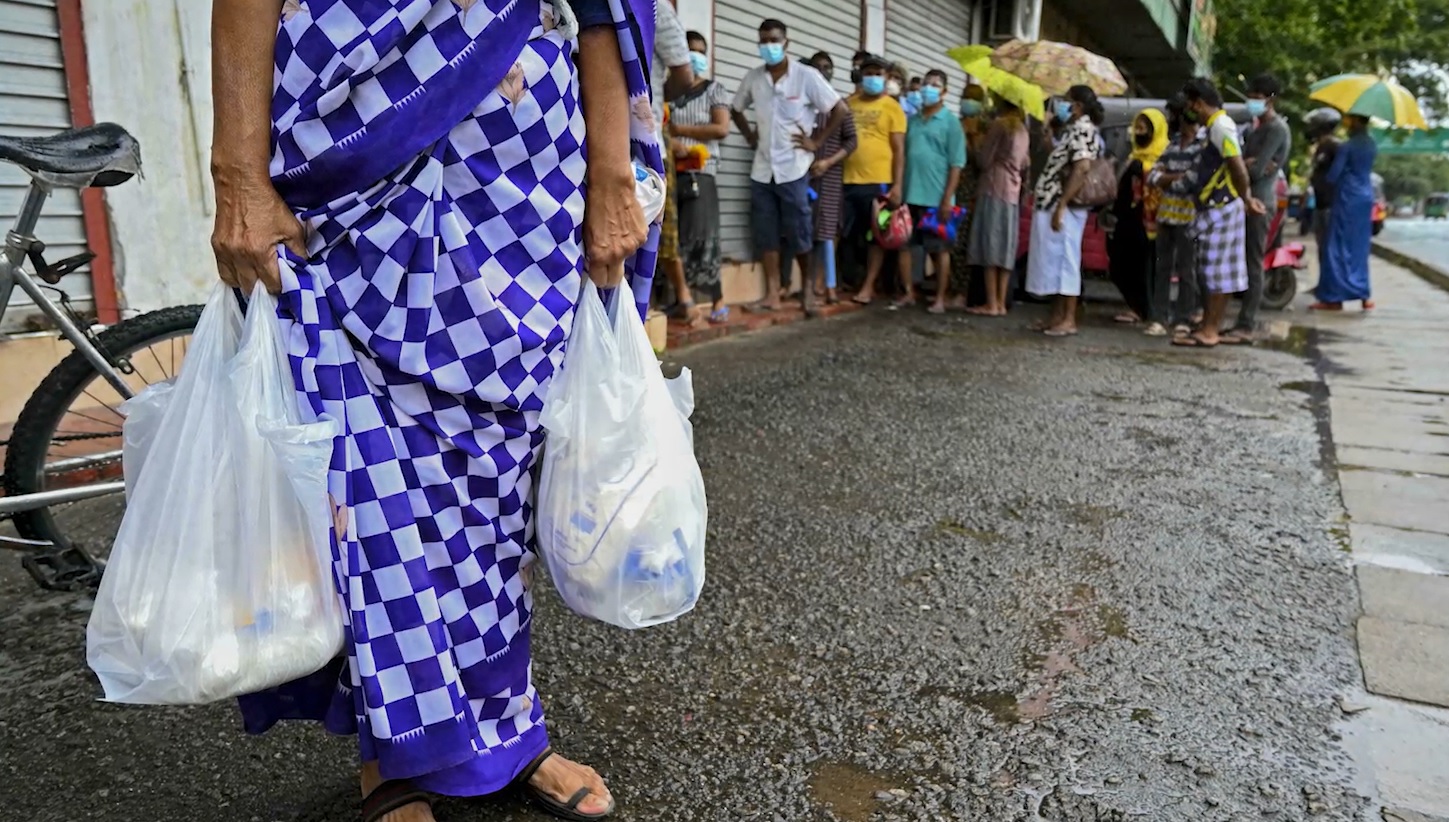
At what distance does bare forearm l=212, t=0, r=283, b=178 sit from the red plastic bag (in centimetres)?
676

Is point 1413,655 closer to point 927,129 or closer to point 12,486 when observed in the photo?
point 12,486

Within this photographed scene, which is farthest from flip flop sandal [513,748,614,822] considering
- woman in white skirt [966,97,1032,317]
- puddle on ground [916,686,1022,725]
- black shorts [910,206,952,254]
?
black shorts [910,206,952,254]

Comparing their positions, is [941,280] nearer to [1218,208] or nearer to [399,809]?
[1218,208]

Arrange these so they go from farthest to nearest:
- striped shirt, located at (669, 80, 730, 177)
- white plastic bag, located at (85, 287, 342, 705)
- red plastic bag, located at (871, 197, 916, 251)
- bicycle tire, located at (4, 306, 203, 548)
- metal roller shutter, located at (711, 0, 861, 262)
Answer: red plastic bag, located at (871, 197, 916, 251) → metal roller shutter, located at (711, 0, 861, 262) → striped shirt, located at (669, 80, 730, 177) → bicycle tire, located at (4, 306, 203, 548) → white plastic bag, located at (85, 287, 342, 705)

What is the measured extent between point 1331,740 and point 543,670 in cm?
171

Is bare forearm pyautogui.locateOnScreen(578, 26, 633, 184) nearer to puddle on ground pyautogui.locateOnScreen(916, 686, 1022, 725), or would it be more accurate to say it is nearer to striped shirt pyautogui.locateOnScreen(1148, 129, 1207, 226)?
puddle on ground pyautogui.locateOnScreen(916, 686, 1022, 725)

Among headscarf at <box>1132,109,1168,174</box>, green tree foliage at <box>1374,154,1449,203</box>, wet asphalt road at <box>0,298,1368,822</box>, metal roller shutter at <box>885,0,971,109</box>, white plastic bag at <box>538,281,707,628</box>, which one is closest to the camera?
white plastic bag at <box>538,281,707,628</box>

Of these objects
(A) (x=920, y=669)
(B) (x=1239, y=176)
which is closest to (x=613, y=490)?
(A) (x=920, y=669)

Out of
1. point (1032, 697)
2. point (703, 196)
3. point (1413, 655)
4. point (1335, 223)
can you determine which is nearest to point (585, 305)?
point (1032, 697)

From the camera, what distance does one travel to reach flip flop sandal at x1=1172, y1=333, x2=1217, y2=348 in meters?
7.09

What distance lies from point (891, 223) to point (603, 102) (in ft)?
21.3

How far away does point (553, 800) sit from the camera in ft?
5.96

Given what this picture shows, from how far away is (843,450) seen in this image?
14.1 ft

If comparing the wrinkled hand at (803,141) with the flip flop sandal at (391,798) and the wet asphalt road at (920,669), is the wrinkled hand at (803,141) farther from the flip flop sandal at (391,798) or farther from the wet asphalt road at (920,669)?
the flip flop sandal at (391,798)
